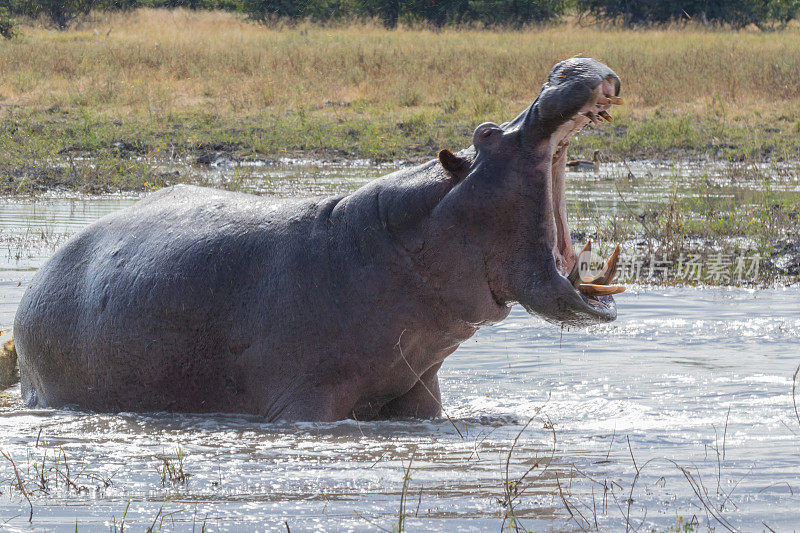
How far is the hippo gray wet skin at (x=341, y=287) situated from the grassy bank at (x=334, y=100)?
25.9 ft

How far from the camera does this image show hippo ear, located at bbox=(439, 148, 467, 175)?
3.63 metres

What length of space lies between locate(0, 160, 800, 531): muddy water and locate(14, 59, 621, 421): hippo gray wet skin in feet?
0.49

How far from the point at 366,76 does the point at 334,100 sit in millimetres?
1776

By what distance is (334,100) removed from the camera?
18.2 meters

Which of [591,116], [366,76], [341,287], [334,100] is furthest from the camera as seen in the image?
[366,76]

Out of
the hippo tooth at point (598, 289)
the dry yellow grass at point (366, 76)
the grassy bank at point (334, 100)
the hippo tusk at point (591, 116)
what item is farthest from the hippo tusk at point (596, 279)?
the dry yellow grass at point (366, 76)

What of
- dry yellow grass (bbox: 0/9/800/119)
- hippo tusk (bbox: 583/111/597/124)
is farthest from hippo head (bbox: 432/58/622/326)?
dry yellow grass (bbox: 0/9/800/119)

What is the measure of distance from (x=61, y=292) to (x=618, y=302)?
3.72 m

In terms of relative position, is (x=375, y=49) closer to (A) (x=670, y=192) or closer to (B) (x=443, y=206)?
(A) (x=670, y=192)

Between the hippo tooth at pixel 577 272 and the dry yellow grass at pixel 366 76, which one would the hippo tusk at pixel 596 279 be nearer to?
the hippo tooth at pixel 577 272

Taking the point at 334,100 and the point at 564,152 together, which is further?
the point at 334,100

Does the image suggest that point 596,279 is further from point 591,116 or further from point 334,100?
point 334,100

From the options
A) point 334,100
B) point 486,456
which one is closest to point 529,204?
point 486,456

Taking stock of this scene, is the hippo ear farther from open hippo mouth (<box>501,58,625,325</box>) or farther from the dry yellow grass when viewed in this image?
the dry yellow grass
